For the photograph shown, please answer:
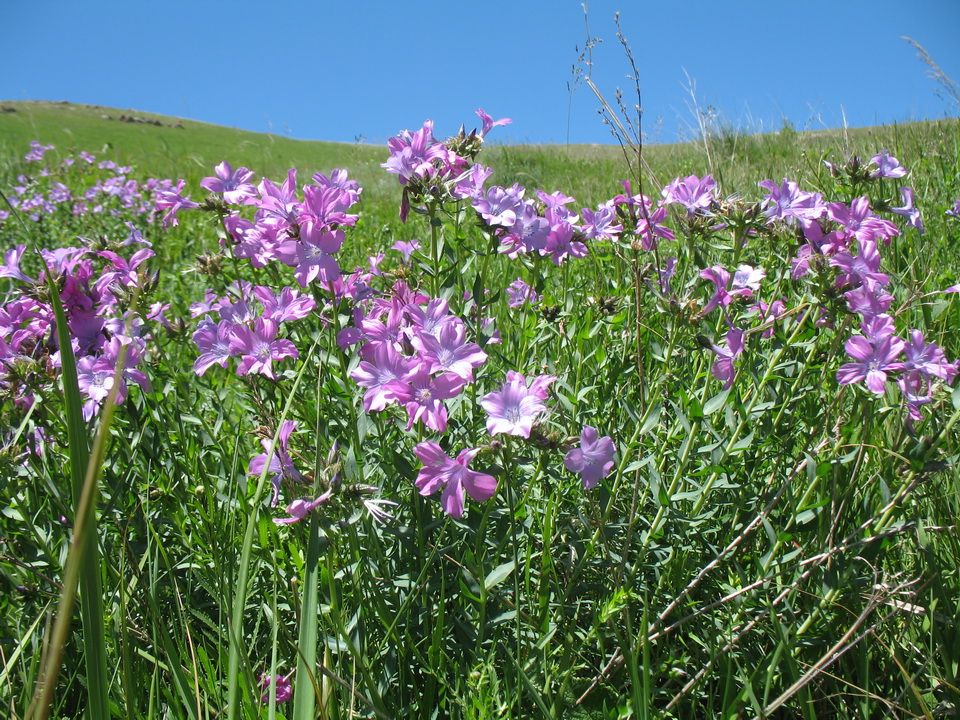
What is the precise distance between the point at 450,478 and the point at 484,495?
0.07m

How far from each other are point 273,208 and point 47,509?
3.83 ft

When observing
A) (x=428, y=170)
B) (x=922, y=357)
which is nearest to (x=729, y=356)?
(x=922, y=357)

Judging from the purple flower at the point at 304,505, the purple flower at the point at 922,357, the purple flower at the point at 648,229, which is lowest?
the purple flower at the point at 304,505

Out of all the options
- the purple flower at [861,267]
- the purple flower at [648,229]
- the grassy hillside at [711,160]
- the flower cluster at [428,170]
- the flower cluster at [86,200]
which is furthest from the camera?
the flower cluster at [86,200]

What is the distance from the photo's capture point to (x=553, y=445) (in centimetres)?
119

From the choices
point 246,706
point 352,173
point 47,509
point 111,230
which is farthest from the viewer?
point 352,173

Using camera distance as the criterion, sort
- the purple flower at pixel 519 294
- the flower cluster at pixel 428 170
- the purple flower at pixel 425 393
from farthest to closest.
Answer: the purple flower at pixel 519 294 < the flower cluster at pixel 428 170 < the purple flower at pixel 425 393

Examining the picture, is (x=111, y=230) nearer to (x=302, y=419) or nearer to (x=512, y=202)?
(x=302, y=419)

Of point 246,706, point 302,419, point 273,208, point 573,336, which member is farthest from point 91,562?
point 573,336

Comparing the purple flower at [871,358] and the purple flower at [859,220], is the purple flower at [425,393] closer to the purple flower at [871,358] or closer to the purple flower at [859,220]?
the purple flower at [871,358]

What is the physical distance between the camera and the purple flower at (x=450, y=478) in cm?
118

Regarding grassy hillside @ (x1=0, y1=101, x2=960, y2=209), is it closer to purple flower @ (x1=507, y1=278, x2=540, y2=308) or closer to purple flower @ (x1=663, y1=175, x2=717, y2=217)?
purple flower @ (x1=663, y1=175, x2=717, y2=217)

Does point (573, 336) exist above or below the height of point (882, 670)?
above

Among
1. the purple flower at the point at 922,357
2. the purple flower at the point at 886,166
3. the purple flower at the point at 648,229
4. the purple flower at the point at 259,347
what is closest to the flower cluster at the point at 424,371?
the purple flower at the point at 259,347
